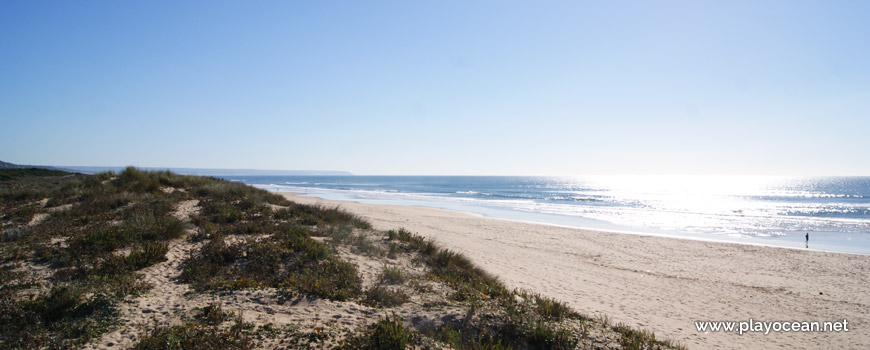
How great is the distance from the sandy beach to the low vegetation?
110 inches

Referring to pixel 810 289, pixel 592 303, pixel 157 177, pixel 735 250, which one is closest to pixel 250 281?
pixel 592 303

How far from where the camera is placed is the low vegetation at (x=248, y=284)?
474 centimetres

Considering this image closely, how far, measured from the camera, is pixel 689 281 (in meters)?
12.0

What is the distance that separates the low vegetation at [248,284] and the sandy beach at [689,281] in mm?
2793

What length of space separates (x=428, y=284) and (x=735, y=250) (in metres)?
17.3

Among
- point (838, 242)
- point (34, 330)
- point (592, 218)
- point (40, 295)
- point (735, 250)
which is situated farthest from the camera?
point (592, 218)

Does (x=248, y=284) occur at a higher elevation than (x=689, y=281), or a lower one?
higher

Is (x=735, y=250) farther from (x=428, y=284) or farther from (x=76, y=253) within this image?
(x=76, y=253)

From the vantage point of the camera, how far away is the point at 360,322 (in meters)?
5.41

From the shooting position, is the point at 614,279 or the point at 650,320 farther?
the point at 614,279

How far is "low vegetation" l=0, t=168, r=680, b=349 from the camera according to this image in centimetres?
474

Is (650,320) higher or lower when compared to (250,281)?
lower

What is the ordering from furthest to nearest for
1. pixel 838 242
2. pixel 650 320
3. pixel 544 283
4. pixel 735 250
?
pixel 838 242, pixel 735 250, pixel 544 283, pixel 650 320

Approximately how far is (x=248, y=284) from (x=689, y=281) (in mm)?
12801
